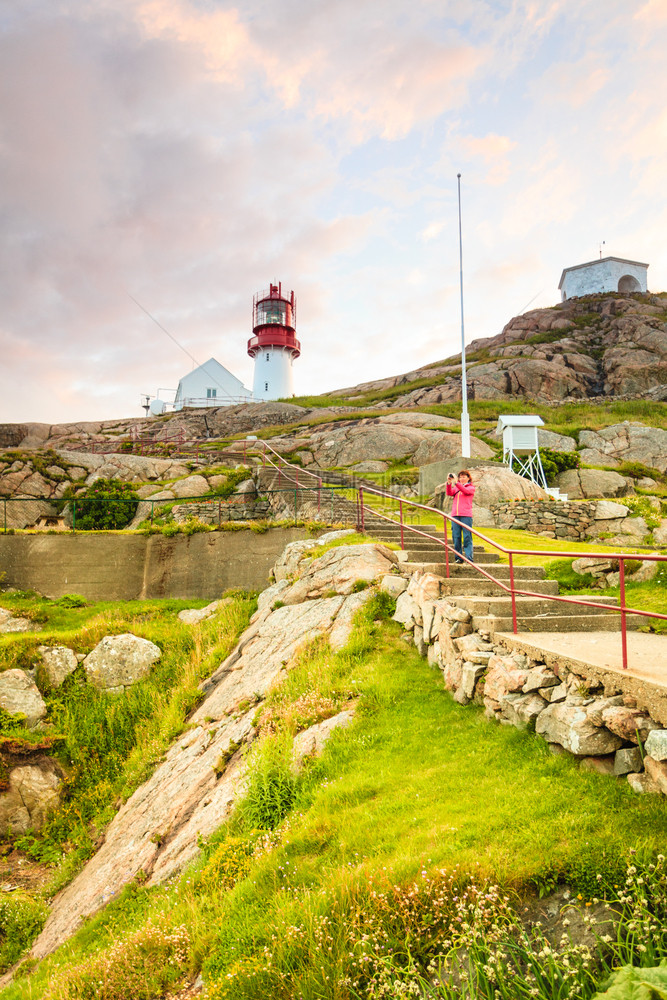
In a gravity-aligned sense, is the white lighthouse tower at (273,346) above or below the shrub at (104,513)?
above

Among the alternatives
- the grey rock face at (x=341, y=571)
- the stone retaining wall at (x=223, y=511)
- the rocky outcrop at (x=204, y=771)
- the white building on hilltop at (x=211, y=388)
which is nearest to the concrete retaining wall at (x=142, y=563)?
the stone retaining wall at (x=223, y=511)

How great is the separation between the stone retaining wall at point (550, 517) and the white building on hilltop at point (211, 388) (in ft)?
153

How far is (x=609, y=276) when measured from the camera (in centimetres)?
6788

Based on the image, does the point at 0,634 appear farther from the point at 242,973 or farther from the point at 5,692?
the point at 242,973

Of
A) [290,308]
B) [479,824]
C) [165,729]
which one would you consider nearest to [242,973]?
[479,824]

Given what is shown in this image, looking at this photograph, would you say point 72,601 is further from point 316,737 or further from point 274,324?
point 274,324

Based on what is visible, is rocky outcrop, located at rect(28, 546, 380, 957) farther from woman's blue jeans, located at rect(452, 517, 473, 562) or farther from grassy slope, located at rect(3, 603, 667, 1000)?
woman's blue jeans, located at rect(452, 517, 473, 562)

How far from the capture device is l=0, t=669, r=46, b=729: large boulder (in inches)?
429

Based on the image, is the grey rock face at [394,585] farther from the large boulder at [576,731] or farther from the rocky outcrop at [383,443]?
the rocky outcrop at [383,443]

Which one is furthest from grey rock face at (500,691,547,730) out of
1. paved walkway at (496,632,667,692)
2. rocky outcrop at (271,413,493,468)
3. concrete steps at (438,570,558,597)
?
rocky outcrop at (271,413,493,468)

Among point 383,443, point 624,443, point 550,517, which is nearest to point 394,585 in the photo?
point 550,517

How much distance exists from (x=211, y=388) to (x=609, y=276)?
5015 centimetres

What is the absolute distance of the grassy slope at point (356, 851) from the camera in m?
3.61

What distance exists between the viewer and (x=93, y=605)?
610 inches
